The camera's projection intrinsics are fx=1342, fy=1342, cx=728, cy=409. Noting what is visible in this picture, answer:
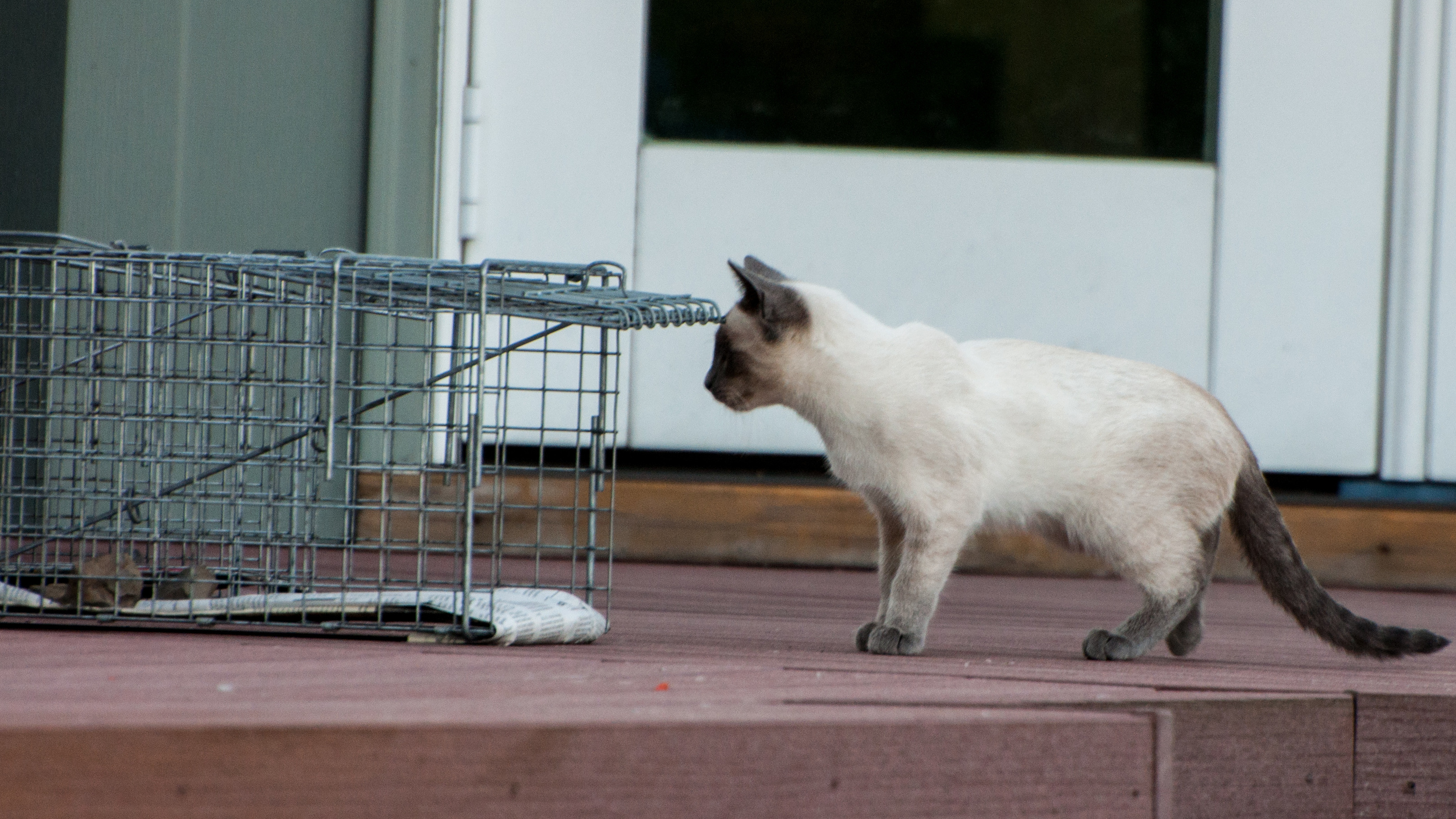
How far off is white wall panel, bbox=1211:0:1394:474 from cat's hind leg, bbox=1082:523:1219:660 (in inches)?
61.6

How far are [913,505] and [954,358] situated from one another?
0.20 meters

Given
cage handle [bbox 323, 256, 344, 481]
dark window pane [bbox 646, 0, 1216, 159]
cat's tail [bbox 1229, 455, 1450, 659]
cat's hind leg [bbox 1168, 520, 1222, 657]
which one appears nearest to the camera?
cage handle [bbox 323, 256, 344, 481]

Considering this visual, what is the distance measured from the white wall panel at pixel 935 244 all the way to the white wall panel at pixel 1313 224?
15cm

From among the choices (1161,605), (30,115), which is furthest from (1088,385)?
(30,115)

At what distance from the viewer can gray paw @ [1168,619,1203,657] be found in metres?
1.78

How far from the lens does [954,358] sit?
1737mm

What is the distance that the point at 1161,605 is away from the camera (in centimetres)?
170

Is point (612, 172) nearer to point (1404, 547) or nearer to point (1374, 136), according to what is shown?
point (1374, 136)

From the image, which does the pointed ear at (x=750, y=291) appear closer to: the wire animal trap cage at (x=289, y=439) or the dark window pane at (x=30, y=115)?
the wire animal trap cage at (x=289, y=439)

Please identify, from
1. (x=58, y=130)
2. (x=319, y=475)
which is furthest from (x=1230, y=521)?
(x=58, y=130)

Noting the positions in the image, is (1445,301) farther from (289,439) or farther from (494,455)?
(289,439)

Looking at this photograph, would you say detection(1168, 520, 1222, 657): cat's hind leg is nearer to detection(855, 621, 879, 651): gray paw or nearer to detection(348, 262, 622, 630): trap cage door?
detection(855, 621, 879, 651): gray paw

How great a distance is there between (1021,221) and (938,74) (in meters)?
0.42

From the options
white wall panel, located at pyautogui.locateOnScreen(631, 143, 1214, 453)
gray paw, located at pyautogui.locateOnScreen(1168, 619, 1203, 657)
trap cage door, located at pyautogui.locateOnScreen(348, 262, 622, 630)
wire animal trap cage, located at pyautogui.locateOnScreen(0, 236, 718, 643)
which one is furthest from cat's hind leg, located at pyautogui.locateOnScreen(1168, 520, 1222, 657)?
white wall panel, located at pyautogui.locateOnScreen(631, 143, 1214, 453)
